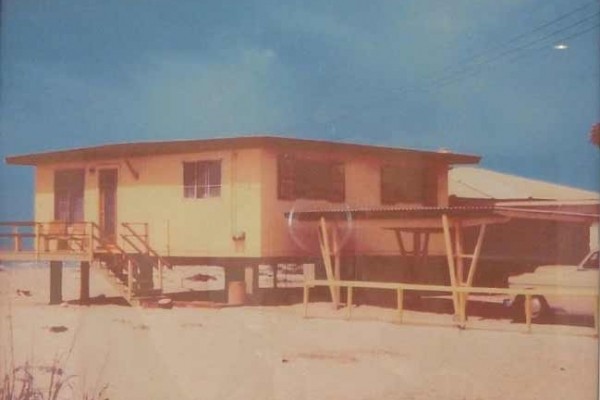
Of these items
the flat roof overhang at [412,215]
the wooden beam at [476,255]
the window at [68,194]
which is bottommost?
the wooden beam at [476,255]

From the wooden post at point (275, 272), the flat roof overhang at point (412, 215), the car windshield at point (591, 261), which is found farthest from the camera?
the wooden post at point (275, 272)

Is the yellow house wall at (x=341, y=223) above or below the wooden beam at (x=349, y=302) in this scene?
above

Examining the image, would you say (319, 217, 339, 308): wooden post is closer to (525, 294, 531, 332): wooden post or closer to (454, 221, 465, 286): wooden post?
(454, 221, 465, 286): wooden post

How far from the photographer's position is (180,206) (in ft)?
12.8

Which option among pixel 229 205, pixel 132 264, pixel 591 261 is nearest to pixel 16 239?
pixel 132 264

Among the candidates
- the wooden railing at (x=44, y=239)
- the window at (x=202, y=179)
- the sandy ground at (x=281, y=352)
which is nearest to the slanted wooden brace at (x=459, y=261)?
the sandy ground at (x=281, y=352)

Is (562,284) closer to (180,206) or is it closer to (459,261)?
(459,261)

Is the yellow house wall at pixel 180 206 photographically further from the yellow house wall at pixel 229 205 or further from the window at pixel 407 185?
the window at pixel 407 185

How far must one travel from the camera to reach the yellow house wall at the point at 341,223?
3.54 metres

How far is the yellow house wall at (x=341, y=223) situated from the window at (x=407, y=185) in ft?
0.14

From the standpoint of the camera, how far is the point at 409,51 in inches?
134

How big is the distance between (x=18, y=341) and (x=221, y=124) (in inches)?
63.7

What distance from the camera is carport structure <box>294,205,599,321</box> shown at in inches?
134

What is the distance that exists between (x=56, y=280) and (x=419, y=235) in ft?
6.69
